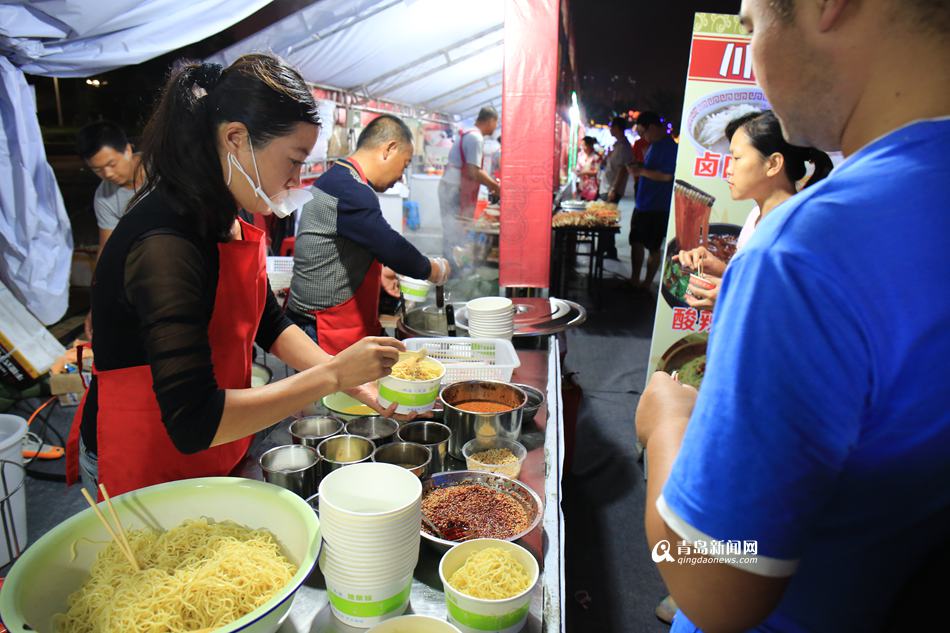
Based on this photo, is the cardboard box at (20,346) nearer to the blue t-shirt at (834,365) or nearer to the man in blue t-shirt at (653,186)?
the blue t-shirt at (834,365)

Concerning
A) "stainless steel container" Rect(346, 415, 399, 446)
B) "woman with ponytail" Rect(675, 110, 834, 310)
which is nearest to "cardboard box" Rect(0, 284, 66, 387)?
"stainless steel container" Rect(346, 415, 399, 446)

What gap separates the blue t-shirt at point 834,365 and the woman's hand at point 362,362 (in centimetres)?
108

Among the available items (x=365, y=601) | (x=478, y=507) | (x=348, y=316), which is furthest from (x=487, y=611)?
(x=348, y=316)

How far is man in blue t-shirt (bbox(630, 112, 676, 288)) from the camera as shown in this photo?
23.8 ft

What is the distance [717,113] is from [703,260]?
3.33ft

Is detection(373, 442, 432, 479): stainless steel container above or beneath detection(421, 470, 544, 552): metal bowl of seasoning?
above

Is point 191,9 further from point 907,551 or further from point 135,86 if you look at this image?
point 907,551

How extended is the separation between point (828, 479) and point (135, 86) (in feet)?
20.3

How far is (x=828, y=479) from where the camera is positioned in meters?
0.62

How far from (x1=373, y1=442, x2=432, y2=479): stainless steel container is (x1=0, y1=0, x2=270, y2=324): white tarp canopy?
382 cm

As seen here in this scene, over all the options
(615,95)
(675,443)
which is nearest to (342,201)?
(675,443)

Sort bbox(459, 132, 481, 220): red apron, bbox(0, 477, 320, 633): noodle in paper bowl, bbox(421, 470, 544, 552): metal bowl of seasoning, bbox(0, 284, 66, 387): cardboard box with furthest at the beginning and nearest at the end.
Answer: bbox(459, 132, 481, 220): red apron
bbox(0, 284, 66, 387): cardboard box
bbox(421, 470, 544, 552): metal bowl of seasoning
bbox(0, 477, 320, 633): noodle in paper bowl

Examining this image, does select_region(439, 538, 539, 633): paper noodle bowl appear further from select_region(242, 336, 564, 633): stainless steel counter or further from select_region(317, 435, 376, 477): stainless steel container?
select_region(317, 435, 376, 477): stainless steel container

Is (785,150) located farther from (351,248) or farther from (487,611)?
(487,611)
